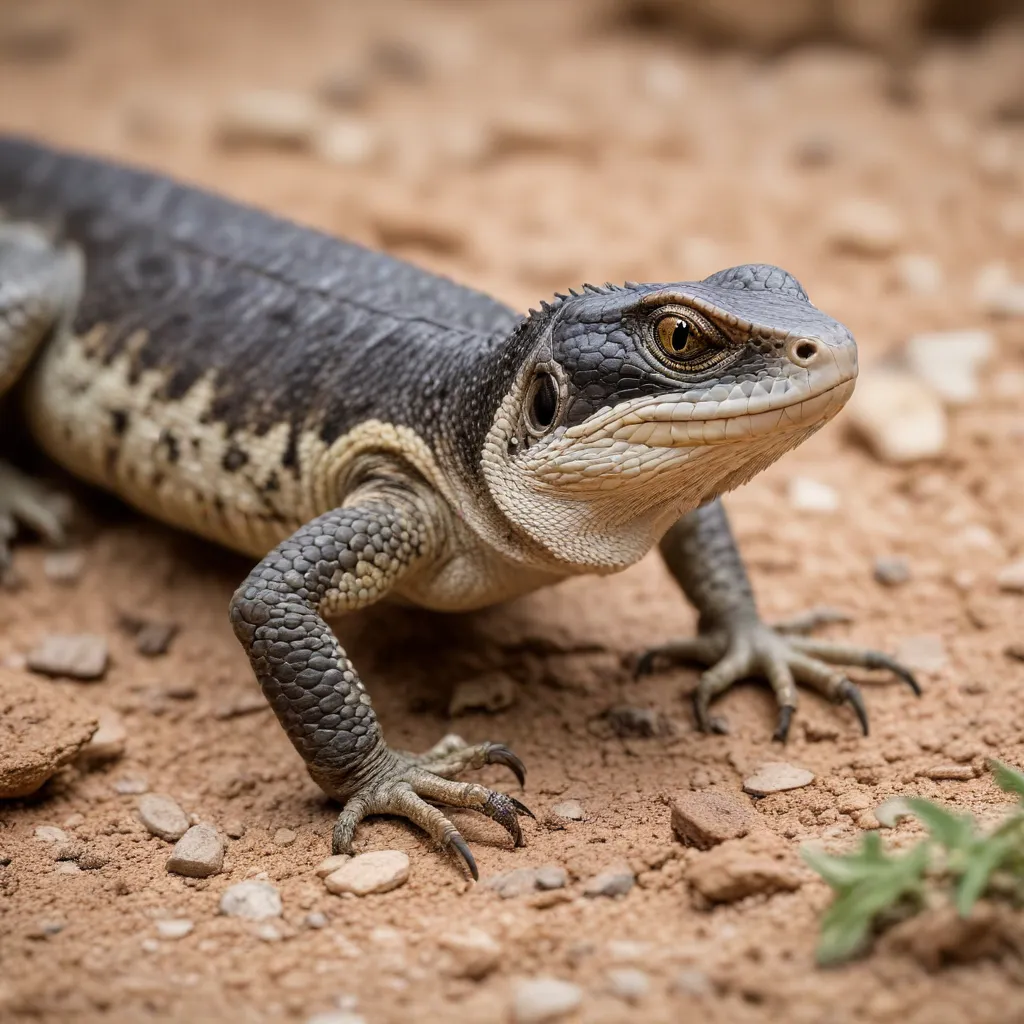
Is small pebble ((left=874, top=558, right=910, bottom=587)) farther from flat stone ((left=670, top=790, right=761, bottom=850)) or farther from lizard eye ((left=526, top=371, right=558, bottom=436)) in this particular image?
lizard eye ((left=526, top=371, right=558, bottom=436))

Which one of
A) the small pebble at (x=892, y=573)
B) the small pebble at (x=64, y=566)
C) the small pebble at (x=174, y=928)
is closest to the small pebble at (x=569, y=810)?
the small pebble at (x=174, y=928)

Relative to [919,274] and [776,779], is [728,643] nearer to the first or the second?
[776,779]

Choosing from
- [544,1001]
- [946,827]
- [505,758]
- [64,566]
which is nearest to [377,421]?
[505,758]

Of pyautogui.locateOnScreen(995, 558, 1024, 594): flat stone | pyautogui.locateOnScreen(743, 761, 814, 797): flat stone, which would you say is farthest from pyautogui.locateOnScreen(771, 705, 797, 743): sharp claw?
pyautogui.locateOnScreen(995, 558, 1024, 594): flat stone

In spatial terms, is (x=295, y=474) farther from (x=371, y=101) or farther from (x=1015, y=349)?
(x=371, y=101)

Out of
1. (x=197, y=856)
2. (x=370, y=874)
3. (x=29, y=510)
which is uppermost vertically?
(x=370, y=874)

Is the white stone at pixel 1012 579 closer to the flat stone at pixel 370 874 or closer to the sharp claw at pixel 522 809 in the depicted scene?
the sharp claw at pixel 522 809

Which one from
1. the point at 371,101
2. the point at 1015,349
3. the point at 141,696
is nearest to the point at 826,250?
the point at 1015,349
